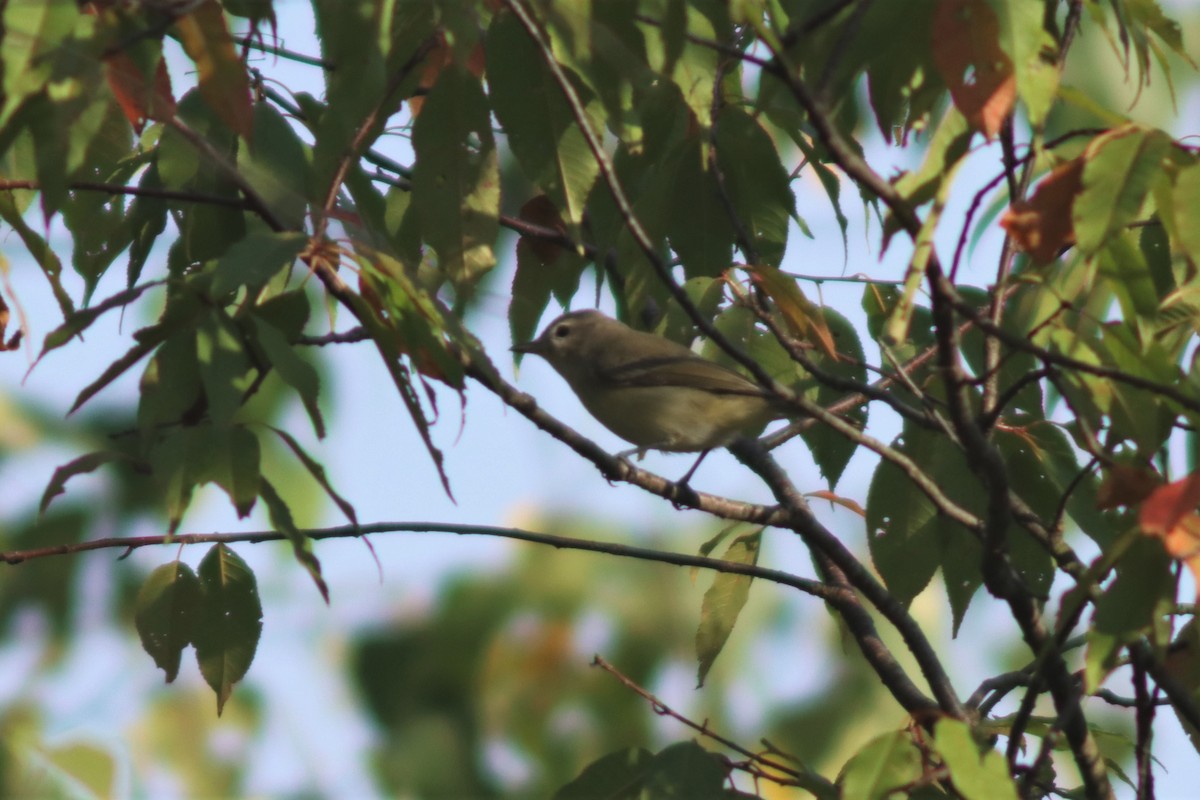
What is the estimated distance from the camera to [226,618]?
2934 mm

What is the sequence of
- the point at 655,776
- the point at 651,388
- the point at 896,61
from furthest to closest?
1. the point at 651,388
2. the point at 655,776
3. the point at 896,61

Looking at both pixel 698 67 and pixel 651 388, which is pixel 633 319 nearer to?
pixel 698 67

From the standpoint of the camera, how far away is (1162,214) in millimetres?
2189

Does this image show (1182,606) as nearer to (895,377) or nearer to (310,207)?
(895,377)

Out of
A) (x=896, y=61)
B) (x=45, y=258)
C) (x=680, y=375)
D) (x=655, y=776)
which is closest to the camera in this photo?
(x=896, y=61)

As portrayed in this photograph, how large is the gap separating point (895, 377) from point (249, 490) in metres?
1.43

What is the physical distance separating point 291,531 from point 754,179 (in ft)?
5.57

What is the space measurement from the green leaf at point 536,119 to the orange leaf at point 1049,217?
35.4 inches

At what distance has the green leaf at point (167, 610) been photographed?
9.58ft

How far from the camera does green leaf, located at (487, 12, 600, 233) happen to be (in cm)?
268

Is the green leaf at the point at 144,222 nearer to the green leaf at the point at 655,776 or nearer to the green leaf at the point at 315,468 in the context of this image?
the green leaf at the point at 315,468

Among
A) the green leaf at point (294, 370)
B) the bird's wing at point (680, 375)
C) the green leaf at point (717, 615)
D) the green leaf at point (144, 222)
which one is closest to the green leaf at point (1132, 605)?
the green leaf at point (294, 370)

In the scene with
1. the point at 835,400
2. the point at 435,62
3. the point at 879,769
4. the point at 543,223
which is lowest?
the point at 879,769

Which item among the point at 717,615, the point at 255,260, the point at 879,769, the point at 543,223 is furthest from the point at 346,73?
the point at 717,615
